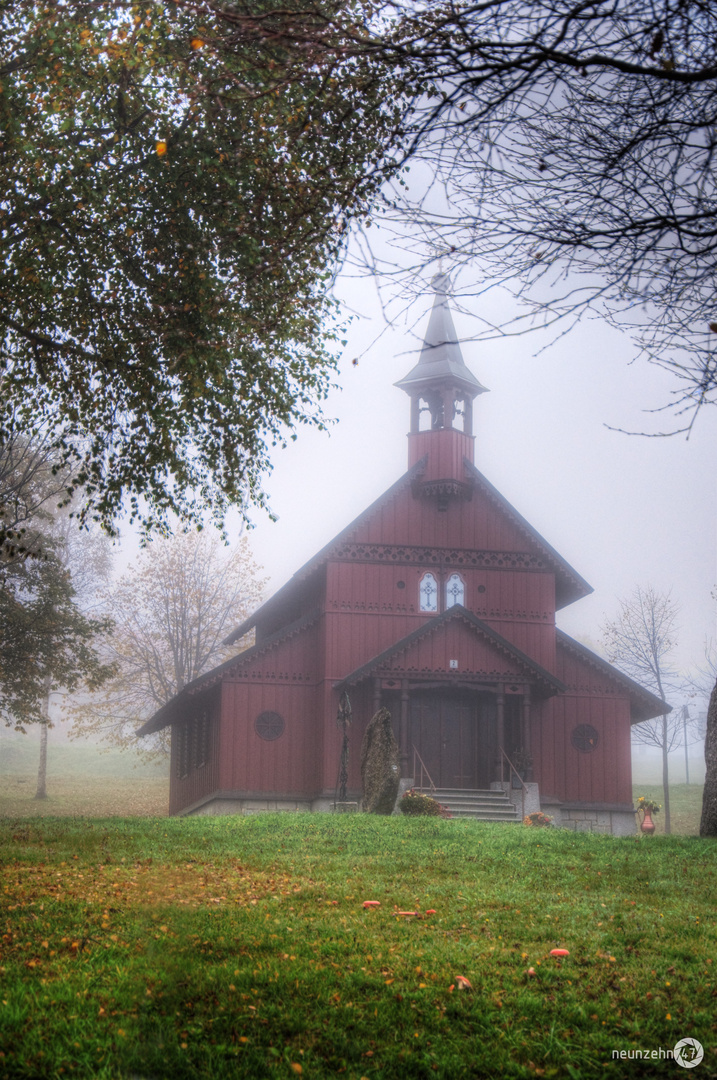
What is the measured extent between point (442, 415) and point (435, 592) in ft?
18.2

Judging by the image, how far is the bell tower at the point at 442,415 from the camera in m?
29.3

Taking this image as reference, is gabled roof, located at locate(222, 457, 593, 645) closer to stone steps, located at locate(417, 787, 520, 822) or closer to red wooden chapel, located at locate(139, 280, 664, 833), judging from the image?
red wooden chapel, located at locate(139, 280, 664, 833)

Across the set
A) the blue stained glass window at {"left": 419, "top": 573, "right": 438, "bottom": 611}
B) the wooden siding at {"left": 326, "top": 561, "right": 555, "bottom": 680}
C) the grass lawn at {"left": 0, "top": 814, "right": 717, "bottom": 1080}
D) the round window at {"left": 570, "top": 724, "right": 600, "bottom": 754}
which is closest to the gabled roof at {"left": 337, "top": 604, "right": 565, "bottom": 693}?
the wooden siding at {"left": 326, "top": 561, "right": 555, "bottom": 680}

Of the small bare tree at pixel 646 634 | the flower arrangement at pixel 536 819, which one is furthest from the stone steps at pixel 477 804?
the small bare tree at pixel 646 634

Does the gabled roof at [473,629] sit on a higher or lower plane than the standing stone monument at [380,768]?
higher

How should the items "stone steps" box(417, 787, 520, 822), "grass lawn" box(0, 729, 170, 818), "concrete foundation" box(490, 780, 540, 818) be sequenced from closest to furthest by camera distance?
"stone steps" box(417, 787, 520, 822), "concrete foundation" box(490, 780, 540, 818), "grass lawn" box(0, 729, 170, 818)

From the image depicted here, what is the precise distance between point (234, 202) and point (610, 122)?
711 cm

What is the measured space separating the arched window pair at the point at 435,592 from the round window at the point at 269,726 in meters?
5.04

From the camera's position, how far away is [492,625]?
28719 mm

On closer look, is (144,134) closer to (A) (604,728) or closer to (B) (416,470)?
(B) (416,470)

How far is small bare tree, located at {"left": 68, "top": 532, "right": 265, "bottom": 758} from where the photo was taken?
134 feet

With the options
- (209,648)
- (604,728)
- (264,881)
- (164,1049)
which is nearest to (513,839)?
(264,881)

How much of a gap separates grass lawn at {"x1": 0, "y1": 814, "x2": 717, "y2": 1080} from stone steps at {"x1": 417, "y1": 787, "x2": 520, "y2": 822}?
1104cm

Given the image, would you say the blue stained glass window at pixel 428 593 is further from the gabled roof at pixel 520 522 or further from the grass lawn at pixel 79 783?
the grass lawn at pixel 79 783
